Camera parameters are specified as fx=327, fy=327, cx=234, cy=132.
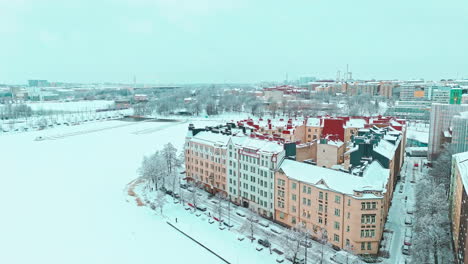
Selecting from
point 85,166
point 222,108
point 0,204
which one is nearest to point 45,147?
point 85,166

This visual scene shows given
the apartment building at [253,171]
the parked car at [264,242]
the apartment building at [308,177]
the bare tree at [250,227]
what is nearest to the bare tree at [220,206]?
the apartment building at [308,177]

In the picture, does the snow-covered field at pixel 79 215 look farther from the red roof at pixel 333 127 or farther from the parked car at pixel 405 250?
the red roof at pixel 333 127

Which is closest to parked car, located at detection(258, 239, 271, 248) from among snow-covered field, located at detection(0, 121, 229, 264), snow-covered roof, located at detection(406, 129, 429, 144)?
snow-covered field, located at detection(0, 121, 229, 264)

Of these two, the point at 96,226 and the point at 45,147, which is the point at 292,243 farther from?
the point at 45,147

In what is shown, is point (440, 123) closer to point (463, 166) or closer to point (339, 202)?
point (463, 166)

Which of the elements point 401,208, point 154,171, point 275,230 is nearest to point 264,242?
point 275,230

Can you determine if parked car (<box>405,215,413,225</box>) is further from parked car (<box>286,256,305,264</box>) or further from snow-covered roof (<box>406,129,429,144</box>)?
snow-covered roof (<box>406,129,429,144</box>)
